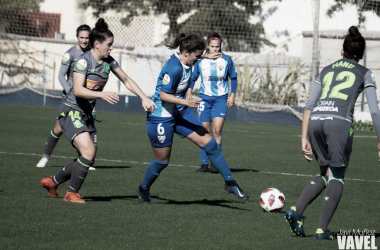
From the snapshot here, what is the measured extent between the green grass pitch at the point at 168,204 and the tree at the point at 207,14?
17.3 meters

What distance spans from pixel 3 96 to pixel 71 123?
64.8 ft

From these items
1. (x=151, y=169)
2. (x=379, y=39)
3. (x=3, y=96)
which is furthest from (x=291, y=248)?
(x=3, y=96)

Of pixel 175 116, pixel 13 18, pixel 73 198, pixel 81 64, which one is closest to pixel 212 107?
pixel 175 116

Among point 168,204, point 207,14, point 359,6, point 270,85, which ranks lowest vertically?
point 168,204

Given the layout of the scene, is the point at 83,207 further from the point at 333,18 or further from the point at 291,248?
the point at 333,18

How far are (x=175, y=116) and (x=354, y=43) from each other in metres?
2.29

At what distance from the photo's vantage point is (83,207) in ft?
19.2

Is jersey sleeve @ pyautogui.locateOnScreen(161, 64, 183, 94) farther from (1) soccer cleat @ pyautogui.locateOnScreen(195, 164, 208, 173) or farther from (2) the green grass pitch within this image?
(1) soccer cleat @ pyautogui.locateOnScreen(195, 164, 208, 173)

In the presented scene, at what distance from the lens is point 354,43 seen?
472 cm

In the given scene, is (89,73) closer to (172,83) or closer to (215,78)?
(172,83)

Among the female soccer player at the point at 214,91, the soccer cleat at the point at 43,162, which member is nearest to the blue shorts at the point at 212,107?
the female soccer player at the point at 214,91

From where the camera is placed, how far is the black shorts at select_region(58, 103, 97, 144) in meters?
6.11

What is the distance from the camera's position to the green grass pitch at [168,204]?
4.65m

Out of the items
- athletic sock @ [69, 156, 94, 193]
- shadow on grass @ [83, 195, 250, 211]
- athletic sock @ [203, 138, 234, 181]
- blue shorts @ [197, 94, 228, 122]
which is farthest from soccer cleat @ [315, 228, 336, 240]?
blue shorts @ [197, 94, 228, 122]
